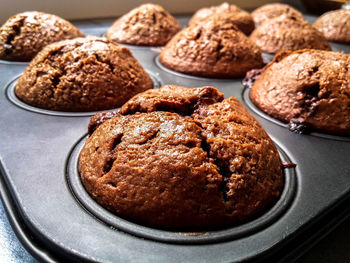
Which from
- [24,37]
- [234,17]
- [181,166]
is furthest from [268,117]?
[234,17]

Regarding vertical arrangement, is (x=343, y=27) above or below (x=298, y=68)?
below

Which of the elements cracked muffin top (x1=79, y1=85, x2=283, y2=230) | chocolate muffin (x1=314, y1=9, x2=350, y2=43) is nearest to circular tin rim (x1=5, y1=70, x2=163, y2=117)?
cracked muffin top (x1=79, y1=85, x2=283, y2=230)

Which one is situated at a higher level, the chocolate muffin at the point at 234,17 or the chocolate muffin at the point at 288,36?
the chocolate muffin at the point at 288,36

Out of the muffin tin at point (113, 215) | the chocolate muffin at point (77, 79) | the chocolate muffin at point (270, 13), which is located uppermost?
the chocolate muffin at point (77, 79)

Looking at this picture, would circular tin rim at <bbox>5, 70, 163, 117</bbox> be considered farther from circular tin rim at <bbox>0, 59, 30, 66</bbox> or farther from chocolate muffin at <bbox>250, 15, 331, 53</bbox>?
chocolate muffin at <bbox>250, 15, 331, 53</bbox>

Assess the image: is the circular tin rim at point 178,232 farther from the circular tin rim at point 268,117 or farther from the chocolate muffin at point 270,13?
the chocolate muffin at point 270,13

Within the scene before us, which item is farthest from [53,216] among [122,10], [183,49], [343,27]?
[343,27]

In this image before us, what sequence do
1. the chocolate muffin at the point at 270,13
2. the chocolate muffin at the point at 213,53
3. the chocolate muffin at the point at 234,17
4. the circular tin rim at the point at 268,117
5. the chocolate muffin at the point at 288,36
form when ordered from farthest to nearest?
1. the chocolate muffin at the point at 270,13
2. the chocolate muffin at the point at 234,17
3. the chocolate muffin at the point at 288,36
4. the chocolate muffin at the point at 213,53
5. the circular tin rim at the point at 268,117

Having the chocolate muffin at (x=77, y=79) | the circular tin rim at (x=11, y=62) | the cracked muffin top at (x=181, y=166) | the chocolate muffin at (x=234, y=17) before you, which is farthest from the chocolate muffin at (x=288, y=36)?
the circular tin rim at (x=11, y=62)

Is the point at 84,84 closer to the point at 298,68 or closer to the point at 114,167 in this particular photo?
the point at 114,167
